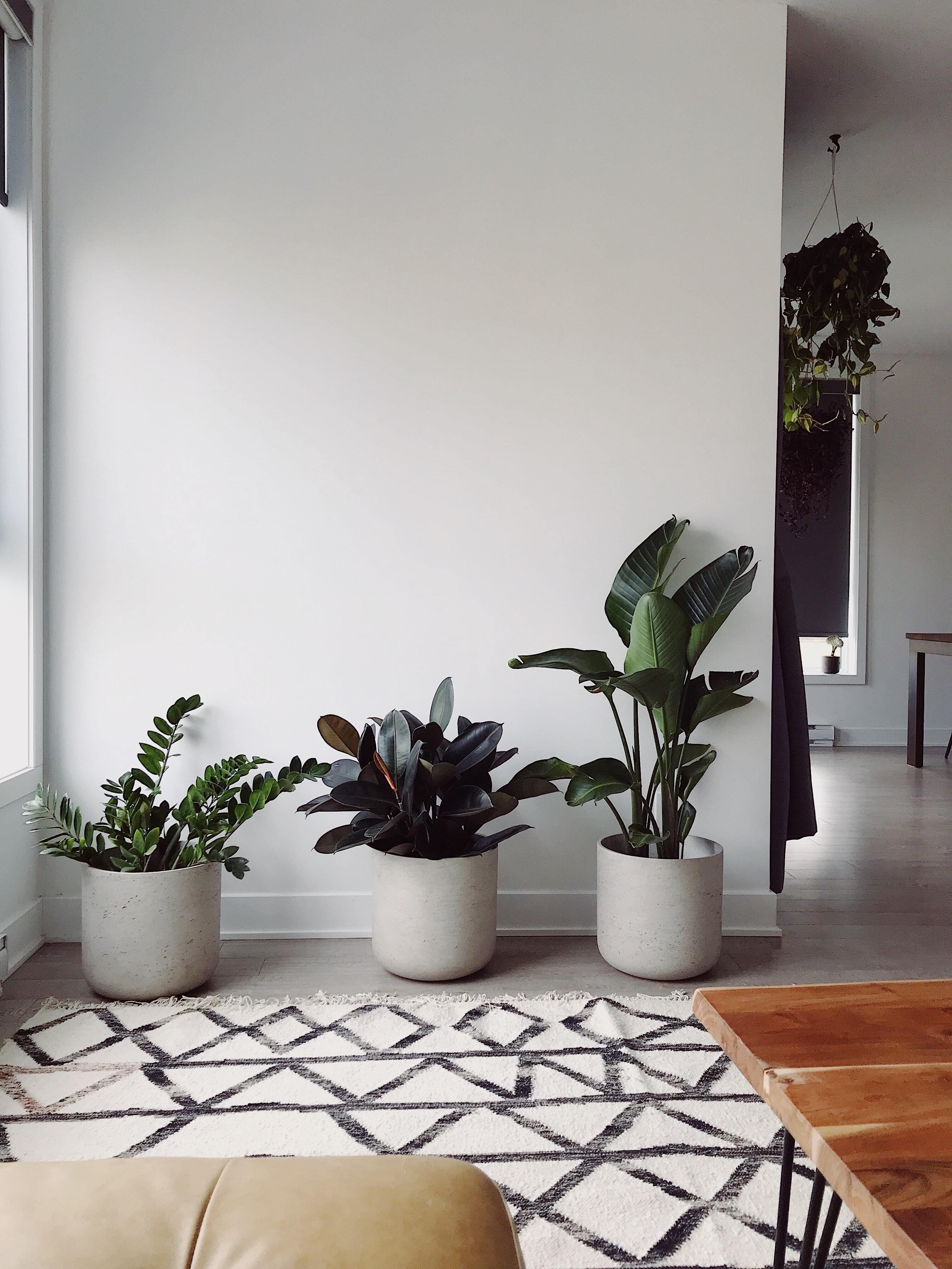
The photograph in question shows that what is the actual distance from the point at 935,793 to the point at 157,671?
410cm

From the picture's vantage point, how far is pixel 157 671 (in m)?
2.64

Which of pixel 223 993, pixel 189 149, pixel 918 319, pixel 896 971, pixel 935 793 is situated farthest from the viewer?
pixel 918 319

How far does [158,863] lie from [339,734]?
Result: 56cm

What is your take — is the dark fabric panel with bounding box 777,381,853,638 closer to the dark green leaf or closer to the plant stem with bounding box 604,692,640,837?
the plant stem with bounding box 604,692,640,837

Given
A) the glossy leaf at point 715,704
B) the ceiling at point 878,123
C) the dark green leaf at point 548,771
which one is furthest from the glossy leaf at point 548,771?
the ceiling at point 878,123

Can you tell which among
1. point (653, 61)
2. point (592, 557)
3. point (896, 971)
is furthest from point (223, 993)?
point (653, 61)

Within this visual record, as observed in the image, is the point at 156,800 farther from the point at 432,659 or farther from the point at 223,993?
the point at 432,659

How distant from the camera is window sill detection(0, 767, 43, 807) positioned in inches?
93.6

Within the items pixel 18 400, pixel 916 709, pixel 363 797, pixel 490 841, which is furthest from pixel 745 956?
pixel 916 709

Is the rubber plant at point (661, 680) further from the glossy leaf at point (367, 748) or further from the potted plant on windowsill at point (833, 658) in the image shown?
the potted plant on windowsill at point (833, 658)

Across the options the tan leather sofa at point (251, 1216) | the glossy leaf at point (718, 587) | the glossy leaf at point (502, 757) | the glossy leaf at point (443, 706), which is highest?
the glossy leaf at point (718, 587)

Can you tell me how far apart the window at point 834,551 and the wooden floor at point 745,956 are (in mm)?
3199

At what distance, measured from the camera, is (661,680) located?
2225 millimetres

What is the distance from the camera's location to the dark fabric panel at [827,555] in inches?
257
